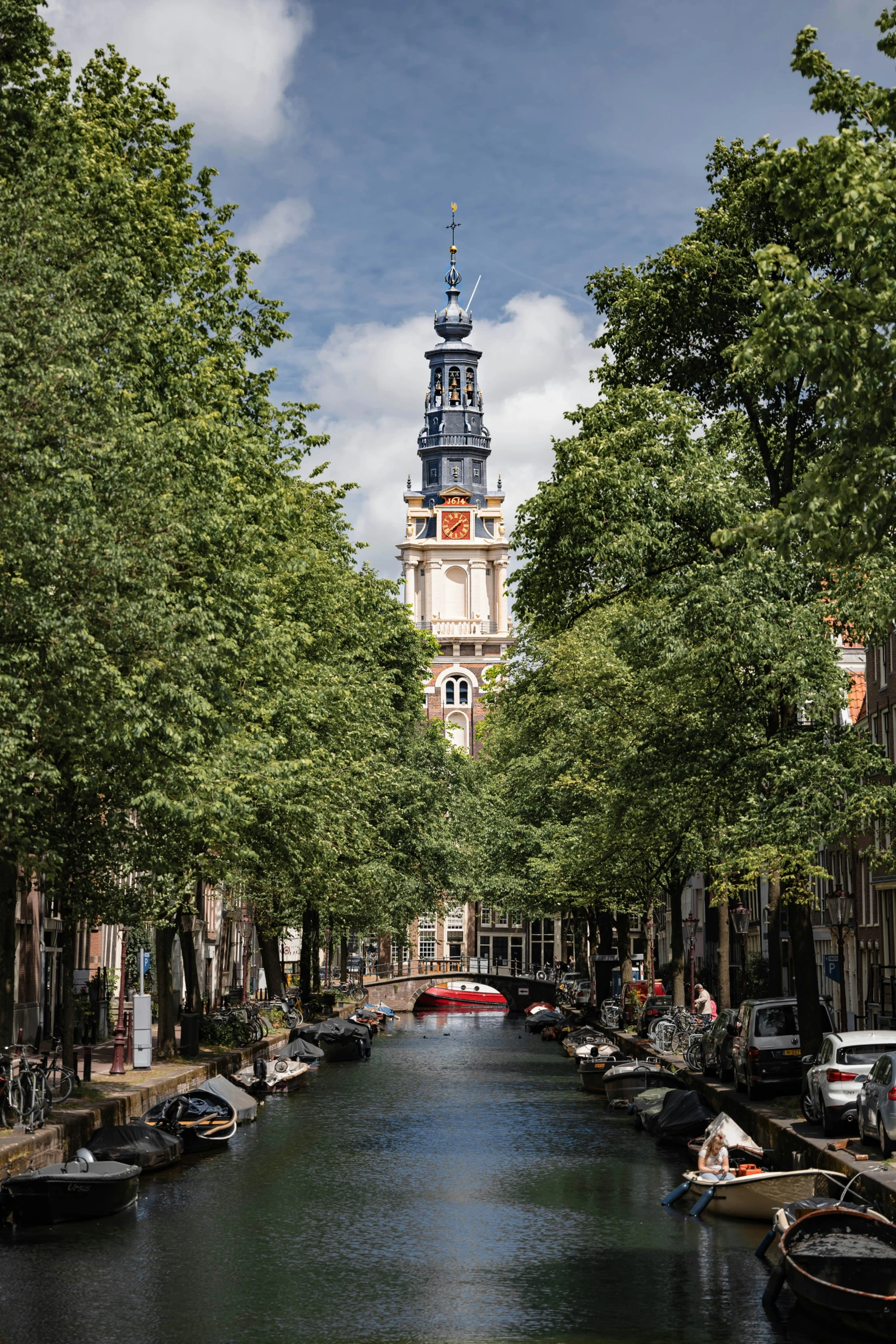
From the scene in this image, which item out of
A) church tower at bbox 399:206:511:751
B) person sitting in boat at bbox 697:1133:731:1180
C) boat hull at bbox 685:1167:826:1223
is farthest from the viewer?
church tower at bbox 399:206:511:751

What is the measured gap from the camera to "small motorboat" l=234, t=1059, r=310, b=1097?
39.6 metres

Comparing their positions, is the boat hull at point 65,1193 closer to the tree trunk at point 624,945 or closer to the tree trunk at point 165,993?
the tree trunk at point 165,993

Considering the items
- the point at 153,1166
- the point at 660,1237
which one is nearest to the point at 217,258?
the point at 153,1166

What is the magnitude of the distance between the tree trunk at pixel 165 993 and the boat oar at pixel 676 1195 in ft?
55.3

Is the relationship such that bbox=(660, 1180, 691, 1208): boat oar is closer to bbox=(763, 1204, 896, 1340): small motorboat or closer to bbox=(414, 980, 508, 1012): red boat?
bbox=(763, 1204, 896, 1340): small motorboat

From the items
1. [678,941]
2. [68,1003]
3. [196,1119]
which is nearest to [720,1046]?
[196,1119]

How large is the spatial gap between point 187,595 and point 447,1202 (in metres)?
10.5

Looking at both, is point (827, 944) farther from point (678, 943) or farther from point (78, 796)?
point (78, 796)

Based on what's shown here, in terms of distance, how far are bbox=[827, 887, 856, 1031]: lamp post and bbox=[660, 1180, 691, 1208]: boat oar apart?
29015 millimetres

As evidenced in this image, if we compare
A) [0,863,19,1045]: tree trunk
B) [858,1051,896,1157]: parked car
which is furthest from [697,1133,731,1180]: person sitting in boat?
[0,863,19,1045]: tree trunk

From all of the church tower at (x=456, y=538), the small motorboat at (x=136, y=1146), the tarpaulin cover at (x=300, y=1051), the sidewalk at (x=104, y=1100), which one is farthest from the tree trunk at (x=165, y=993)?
the church tower at (x=456, y=538)

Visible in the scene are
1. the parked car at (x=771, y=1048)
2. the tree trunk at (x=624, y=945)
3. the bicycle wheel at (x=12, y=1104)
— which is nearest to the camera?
the bicycle wheel at (x=12, y=1104)

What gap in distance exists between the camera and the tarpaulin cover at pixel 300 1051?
47281mm

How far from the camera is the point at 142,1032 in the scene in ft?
113
